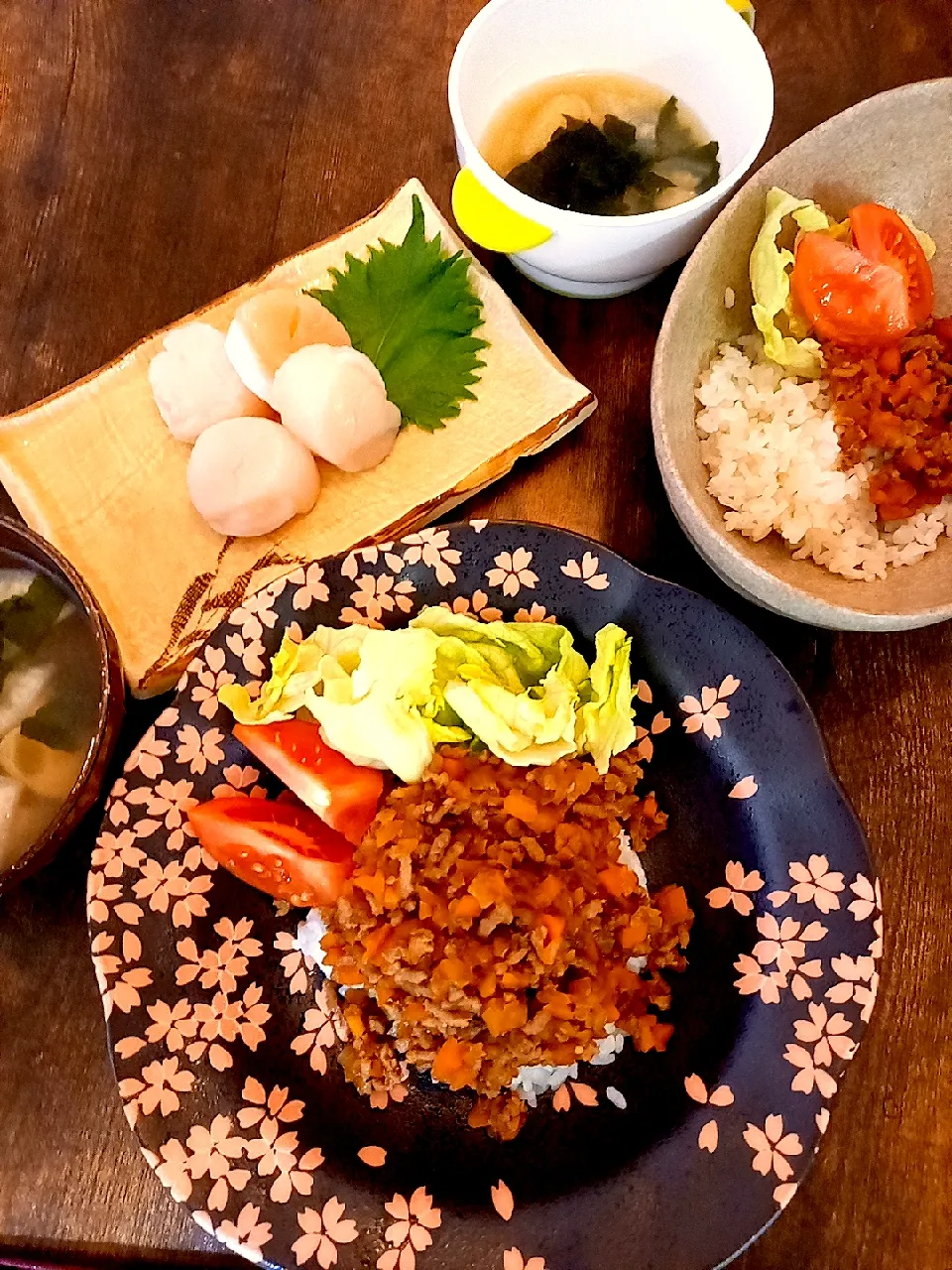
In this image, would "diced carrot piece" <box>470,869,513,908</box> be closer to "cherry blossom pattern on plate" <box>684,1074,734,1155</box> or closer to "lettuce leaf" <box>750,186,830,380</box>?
"cherry blossom pattern on plate" <box>684,1074,734,1155</box>

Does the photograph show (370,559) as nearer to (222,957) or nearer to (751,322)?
(222,957)

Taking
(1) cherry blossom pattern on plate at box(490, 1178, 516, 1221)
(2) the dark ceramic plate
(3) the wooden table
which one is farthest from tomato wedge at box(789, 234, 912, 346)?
(1) cherry blossom pattern on plate at box(490, 1178, 516, 1221)

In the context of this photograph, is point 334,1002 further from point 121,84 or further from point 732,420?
point 121,84

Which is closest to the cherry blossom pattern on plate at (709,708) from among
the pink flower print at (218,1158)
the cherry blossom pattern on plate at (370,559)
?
the cherry blossom pattern on plate at (370,559)

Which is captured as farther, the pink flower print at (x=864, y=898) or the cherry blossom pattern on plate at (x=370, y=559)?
the cherry blossom pattern on plate at (x=370, y=559)

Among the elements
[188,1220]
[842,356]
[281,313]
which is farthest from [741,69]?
[188,1220]

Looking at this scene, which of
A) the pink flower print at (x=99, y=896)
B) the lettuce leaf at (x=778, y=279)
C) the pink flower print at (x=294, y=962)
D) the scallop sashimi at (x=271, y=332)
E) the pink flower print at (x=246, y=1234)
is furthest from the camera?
the scallop sashimi at (x=271, y=332)

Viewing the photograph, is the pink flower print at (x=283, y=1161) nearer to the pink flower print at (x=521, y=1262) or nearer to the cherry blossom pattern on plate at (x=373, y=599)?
the pink flower print at (x=521, y=1262)

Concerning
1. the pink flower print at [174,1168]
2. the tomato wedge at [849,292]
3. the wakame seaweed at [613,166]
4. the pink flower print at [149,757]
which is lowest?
the pink flower print at [174,1168]
